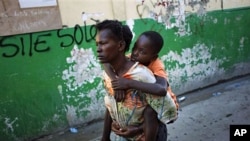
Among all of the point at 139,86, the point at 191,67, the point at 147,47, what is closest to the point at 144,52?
the point at 147,47

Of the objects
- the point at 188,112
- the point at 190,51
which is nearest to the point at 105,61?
the point at 188,112

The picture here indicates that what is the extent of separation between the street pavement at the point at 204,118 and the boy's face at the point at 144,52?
7.27ft

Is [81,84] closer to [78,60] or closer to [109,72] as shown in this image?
[78,60]

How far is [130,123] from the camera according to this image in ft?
5.22

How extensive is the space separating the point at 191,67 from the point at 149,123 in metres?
4.19

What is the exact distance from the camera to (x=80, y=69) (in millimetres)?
4168

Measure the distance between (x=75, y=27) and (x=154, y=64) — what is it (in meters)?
2.48

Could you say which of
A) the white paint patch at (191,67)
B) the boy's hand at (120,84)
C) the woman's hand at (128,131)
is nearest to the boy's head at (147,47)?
the boy's hand at (120,84)

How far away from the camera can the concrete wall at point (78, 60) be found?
364 cm

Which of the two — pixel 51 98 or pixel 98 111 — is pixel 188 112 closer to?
pixel 98 111

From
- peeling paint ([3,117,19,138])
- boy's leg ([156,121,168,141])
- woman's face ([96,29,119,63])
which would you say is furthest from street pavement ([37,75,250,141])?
woman's face ([96,29,119,63])

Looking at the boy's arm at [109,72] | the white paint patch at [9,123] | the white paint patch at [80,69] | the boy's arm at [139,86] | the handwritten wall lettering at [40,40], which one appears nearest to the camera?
the boy's arm at [139,86]

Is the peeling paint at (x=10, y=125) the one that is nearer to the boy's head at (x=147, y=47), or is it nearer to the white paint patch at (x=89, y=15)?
the white paint patch at (x=89, y=15)

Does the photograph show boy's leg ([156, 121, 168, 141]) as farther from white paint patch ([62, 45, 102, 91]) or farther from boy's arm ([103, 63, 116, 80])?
white paint patch ([62, 45, 102, 91])
